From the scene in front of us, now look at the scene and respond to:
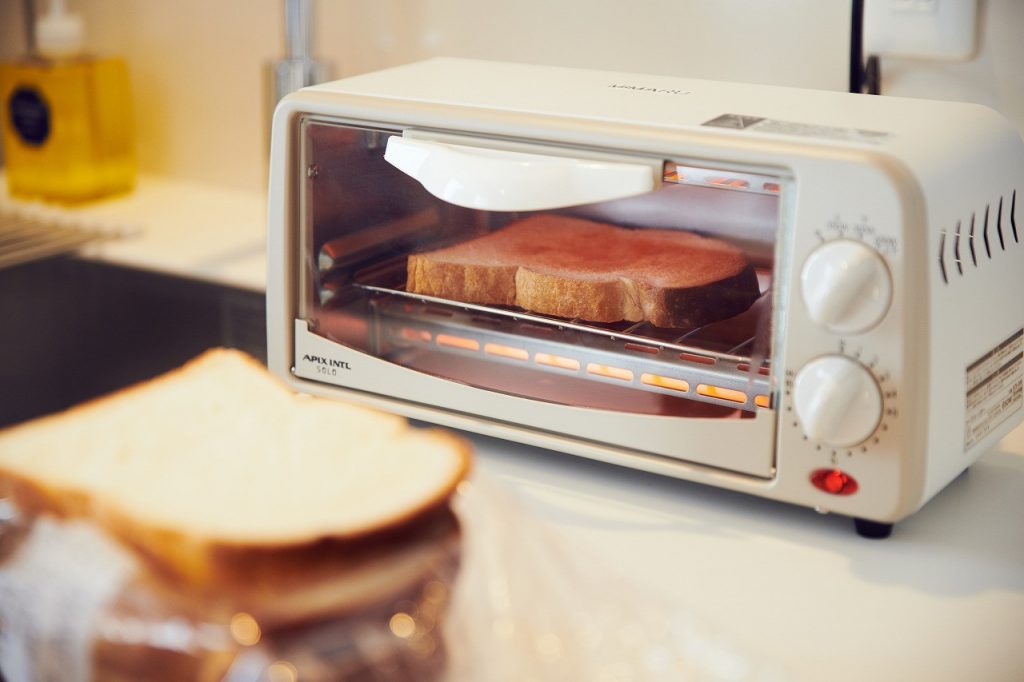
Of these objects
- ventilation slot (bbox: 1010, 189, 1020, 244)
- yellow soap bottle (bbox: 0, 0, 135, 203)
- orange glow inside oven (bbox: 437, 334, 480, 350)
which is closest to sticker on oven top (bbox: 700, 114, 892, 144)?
ventilation slot (bbox: 1010, 189, 1020, 244)

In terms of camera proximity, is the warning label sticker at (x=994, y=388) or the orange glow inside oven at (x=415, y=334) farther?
the orange glow inside oven at (x=415, y=334)

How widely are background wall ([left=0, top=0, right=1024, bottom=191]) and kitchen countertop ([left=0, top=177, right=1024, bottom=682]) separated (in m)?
0.34

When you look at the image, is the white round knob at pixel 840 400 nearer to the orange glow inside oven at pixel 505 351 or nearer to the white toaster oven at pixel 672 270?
the white toaster oven at pixel 672 270

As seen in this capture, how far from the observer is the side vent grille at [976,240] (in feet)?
2.24

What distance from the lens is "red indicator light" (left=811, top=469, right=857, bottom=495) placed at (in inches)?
27.8

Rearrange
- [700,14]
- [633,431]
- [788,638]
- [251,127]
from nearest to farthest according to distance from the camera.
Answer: [788,638] → [633,431] → [700,14] → [251,127]

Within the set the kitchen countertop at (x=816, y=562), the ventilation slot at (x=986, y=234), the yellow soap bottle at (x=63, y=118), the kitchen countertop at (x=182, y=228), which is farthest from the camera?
the yellow soap bottle at (x=63, y=118)

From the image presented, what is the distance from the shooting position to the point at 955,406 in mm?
714

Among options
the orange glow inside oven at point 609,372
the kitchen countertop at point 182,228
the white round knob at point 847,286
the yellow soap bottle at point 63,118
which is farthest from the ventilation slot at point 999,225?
the yellow soap bottle at point 63,118

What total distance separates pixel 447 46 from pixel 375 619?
0.87m

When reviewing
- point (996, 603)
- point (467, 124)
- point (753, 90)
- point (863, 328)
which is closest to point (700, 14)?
point (753, 90)

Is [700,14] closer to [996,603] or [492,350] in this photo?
[492,350]

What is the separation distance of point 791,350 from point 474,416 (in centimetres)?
24

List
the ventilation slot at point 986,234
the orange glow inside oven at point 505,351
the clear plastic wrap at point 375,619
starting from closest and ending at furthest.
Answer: the clear plastic wrap at point 375,619 → the ventilation slot at point 986,234 → the orange glow inside oven at point 505,351
